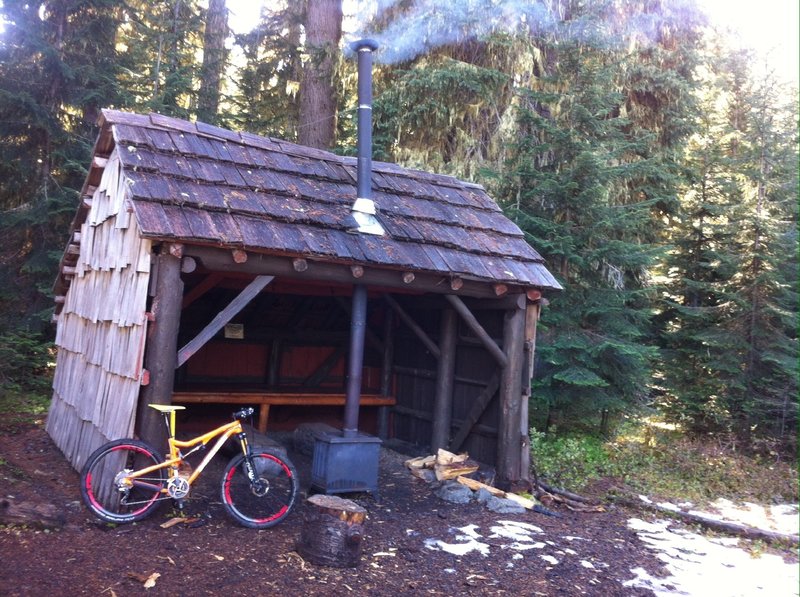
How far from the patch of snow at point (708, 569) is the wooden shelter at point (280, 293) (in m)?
1.67

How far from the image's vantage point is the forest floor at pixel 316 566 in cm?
434

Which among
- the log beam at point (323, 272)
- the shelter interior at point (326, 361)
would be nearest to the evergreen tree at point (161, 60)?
the shelter interior at point (326, 361)

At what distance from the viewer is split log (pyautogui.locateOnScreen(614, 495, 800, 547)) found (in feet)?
22.4

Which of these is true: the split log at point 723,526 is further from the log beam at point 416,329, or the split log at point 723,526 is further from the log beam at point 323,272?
the log beam at point 323,272

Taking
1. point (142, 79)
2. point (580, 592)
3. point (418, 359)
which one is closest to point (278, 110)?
point (142, 79)

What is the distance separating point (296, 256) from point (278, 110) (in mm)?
10324

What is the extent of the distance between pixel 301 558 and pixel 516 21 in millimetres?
9796

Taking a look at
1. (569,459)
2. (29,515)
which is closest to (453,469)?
(569,459)

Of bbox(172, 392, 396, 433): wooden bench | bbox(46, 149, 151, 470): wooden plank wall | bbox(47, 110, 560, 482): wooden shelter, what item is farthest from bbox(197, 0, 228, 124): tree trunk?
bbox(172, 392, 396, 433): wooden bench

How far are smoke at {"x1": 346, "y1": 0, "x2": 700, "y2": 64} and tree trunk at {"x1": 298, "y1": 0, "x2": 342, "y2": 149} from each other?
2.90ft

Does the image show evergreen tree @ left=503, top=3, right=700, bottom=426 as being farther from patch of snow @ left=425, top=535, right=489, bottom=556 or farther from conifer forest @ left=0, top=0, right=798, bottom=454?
patch of snow @ left=425, top=535, right=489, bottom=556

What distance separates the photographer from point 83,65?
1290 cm

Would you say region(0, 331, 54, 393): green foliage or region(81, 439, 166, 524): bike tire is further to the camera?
region(0, 331, 54, 393): green foliage

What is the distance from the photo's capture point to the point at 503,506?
683 centimetres
